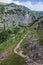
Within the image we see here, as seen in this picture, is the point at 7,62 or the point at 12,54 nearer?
the point at 7,62

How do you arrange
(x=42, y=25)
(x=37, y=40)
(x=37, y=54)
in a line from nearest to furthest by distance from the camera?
(x=37, y=54) → (x=37, y=40) → (x=42, y=25)

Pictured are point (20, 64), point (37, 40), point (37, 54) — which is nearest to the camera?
→ point (20, 64)

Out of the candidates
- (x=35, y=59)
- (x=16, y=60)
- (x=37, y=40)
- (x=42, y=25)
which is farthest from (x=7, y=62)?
(x=42, y=25)

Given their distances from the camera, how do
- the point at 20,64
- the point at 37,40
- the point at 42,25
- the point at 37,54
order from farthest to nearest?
the point at 42,25 → the point at 37,40 → the point at 37,54 → the point at 20,64

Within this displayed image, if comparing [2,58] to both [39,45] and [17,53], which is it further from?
[39,45]

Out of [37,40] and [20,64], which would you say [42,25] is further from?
[20,64]

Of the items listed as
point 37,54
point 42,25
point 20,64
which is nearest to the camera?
point 20,64

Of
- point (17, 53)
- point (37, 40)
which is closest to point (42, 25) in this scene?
point (37, 40)

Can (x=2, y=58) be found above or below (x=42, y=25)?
below

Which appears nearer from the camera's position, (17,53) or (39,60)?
(39,60)
